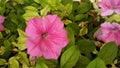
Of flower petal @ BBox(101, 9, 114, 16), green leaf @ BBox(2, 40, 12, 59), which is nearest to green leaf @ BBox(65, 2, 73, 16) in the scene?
flower petal @ BBox(101, 9, 114, 16)

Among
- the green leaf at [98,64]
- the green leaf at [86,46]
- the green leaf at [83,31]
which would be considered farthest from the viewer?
the green leaf at [83,31]

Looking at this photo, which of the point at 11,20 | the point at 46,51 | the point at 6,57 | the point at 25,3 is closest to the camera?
the point at 46,51

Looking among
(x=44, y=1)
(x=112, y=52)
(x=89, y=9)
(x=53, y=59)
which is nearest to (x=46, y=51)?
(x=53, y=59)

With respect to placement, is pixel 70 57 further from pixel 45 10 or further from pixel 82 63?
pixel 45 10

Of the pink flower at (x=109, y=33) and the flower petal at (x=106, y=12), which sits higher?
the flower petal at (x=106, y=12)

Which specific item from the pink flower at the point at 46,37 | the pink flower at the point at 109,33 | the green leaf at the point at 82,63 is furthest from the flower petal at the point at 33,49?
the pink flower at the point at 109,33

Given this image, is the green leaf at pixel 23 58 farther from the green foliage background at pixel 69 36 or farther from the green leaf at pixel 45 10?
the green leaf at pixel 45 10

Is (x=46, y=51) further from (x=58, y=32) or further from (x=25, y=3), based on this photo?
(x=25, y=3)

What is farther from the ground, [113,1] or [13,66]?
[113,1]
